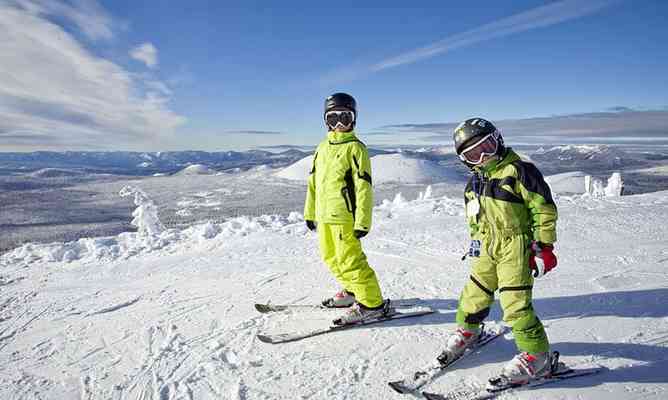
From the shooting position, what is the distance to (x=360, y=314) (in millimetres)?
3803

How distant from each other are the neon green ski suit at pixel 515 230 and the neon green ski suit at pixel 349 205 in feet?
3.85

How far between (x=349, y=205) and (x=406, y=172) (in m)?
85.9

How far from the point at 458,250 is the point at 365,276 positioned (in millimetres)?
3462

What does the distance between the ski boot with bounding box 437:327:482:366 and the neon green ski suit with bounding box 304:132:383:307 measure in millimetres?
929

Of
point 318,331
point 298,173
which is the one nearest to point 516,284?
point 318,331

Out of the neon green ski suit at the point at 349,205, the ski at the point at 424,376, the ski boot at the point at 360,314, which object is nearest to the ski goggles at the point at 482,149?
the neon green ski suit at the point at 349,205

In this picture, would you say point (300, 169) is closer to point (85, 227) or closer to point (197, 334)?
point (85, 227)

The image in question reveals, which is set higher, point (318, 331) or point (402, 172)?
point (402, 172)

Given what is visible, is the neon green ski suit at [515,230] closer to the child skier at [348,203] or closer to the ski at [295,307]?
the child skier at [348,203]

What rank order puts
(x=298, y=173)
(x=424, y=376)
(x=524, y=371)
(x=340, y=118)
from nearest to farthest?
(x=524, y=371) < (x=424, y=376) < (x=340, y=118) < (x=298, y=173)

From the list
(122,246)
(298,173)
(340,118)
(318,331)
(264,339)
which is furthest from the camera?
(298,173)

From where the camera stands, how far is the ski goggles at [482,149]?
2.72 meters

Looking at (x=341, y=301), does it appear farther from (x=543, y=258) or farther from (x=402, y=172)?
(x=402, y=172)

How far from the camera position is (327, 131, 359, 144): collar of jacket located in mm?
3863
